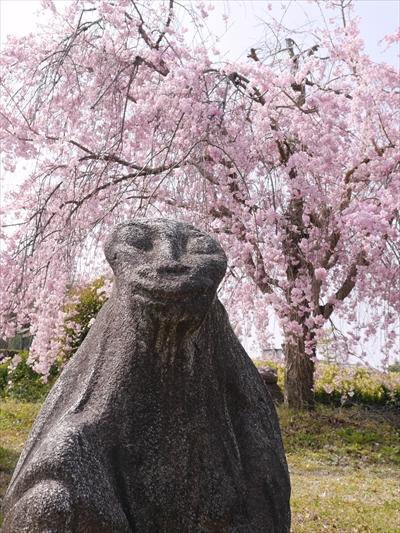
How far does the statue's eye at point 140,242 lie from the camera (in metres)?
2.33

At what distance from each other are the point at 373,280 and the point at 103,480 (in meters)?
9.37

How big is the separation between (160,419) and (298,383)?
997 centimetres

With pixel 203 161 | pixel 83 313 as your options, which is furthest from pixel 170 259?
pixel 83 313

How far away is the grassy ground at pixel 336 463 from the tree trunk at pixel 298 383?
0.23 m

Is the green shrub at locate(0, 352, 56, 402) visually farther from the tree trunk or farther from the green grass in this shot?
the green grass

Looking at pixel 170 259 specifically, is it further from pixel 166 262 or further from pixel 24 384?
pixel 24 384

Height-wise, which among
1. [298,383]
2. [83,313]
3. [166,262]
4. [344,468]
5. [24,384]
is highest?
[83,313]

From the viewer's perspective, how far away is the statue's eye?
7.64 ft

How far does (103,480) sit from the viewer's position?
6.52 feet

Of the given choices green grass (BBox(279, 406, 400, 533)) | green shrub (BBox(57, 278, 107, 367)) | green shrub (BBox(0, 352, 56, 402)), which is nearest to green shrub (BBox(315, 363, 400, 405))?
green grass (BBox(279, 406, 400, 533))

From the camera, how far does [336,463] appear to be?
9711 mm

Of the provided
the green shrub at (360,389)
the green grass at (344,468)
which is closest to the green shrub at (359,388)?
the green shrub at (360,389)

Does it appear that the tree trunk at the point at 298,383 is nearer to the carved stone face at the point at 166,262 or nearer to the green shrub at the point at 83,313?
the green shrub at the point at 83,313

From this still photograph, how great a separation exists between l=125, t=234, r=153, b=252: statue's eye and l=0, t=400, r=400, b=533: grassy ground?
4.28 m
